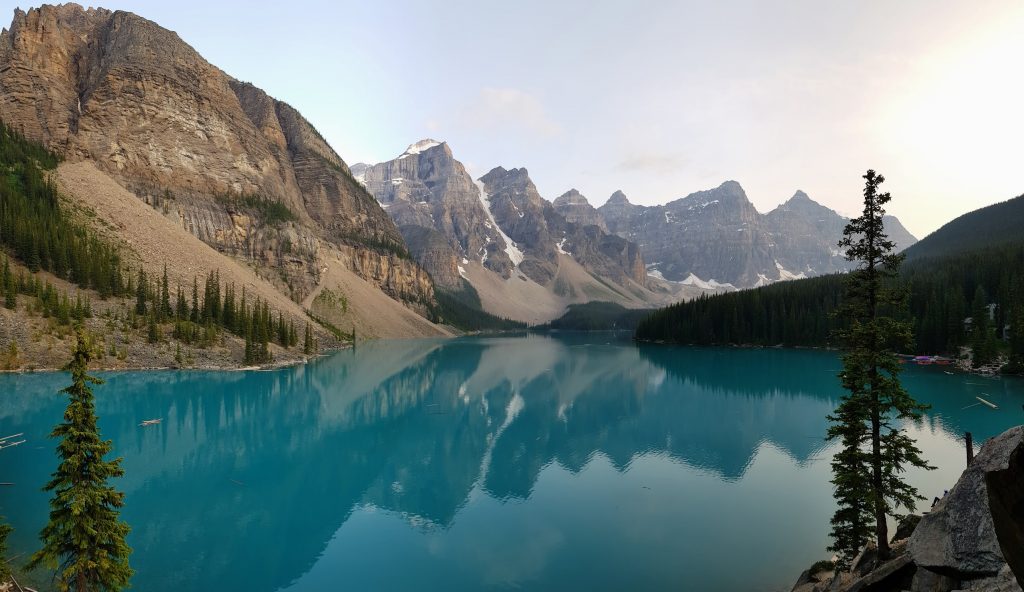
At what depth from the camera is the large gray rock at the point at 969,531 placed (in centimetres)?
646

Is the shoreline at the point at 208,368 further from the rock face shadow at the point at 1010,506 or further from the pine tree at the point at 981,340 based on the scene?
the pine tree at the point at 981,340

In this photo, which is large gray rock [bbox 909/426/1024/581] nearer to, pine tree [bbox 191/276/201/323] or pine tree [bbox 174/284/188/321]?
pine tree [bbox 174/284/188/321]

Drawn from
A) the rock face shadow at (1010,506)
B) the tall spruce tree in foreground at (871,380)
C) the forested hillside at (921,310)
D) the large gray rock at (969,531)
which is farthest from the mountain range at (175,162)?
the rock face shadow at (1010,506)

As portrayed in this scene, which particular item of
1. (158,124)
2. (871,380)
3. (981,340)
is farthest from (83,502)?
(158,124)

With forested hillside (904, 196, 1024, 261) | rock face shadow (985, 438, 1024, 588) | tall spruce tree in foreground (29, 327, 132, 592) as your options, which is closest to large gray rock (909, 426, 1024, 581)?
rock face shadow (985, 438, 1024, 588)

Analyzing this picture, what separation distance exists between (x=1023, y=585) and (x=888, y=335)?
9.42 meters

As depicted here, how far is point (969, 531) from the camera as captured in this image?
7.02 metres

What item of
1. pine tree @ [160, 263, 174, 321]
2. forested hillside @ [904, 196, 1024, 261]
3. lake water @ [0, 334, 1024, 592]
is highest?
forested hillside @ [904, 196, 1024, 261]

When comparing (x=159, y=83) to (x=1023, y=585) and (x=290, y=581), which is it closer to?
(x=290, y=581)

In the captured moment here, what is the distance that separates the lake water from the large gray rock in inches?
344

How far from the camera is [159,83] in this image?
397 ft

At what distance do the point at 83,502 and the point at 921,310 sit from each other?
10747 cm

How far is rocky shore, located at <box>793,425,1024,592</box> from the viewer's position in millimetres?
5527

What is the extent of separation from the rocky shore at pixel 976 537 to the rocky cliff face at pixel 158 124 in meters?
133
